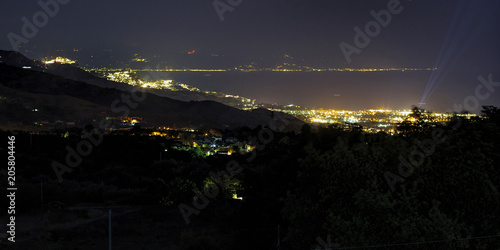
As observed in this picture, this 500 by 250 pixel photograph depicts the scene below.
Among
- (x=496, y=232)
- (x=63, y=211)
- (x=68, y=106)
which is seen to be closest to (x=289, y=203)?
(x=496, y=232)

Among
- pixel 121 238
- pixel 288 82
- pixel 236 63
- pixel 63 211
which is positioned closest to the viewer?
pixel 121 238

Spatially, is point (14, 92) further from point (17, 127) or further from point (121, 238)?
point (121, 238)

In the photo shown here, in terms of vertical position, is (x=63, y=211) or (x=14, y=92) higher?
(x=14, y=92)

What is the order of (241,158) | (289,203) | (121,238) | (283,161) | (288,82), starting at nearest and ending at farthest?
(289,203)
(283,161)
(121,238)
(241,158)
(288,82)

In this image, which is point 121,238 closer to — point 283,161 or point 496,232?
point 283,161

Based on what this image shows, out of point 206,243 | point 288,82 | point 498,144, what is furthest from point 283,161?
point 288,82

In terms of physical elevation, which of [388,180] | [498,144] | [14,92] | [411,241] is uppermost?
[14,92]

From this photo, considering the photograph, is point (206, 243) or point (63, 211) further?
point (63, 211)

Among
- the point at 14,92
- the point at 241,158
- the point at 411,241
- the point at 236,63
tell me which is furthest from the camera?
the point at 236,63

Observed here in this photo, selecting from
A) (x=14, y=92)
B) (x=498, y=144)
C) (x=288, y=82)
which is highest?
(x=288, y=82)
